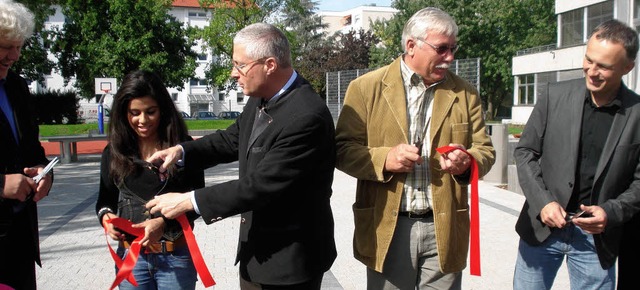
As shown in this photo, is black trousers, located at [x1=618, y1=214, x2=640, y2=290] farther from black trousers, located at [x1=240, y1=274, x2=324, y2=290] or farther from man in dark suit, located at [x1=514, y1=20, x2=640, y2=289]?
black trousers, located at [x1=240, y1=274, x2=324, y2=290]

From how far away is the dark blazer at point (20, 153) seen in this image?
266 centimetres

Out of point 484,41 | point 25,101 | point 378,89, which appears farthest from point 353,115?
point 484,41

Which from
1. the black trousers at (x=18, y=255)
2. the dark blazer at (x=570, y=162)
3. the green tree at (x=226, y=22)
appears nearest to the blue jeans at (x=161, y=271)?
the black trousers at (x=18, y=255)

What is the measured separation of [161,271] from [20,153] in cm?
93

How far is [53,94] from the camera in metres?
37.9

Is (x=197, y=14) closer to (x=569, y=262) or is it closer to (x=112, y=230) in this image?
(x=112, y=230)

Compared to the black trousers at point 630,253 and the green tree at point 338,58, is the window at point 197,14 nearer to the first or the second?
the green tree at point 338,58

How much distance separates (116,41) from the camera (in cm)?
3791

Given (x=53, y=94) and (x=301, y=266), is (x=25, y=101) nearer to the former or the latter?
(x=301, y=266)

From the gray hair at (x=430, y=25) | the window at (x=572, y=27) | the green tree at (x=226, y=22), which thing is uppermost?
the green tree at (x=226, y=22)

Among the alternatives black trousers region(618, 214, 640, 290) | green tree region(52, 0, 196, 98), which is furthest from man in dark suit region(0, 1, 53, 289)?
green tree region(52, 0, 196, 98)

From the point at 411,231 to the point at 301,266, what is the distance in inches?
27.9

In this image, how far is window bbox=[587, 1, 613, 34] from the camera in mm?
27612

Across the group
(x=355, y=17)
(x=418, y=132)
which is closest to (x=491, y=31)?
(x=355, y=17)
